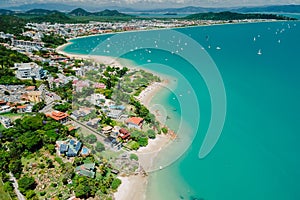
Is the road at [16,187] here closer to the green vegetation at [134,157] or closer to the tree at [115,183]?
the tree at [115,183]

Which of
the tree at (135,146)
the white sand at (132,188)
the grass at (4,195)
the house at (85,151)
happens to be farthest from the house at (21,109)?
the white sand at (132,188)

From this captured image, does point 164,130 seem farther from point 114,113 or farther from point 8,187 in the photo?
point 8,187

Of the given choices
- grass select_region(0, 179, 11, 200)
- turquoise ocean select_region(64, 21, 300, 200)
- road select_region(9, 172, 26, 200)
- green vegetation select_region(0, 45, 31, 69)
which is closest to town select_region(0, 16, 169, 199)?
road select_region(9, 172, 26, 200)

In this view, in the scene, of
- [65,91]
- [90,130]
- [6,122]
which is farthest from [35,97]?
[90,130]

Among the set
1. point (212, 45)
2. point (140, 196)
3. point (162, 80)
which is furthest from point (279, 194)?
point (212, 45)

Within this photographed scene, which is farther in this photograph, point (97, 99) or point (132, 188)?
point (97, 99)

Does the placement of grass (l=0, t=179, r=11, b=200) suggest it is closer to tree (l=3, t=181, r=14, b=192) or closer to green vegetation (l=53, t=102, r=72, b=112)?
tree (l=3, t=181, r=14, b=192)
